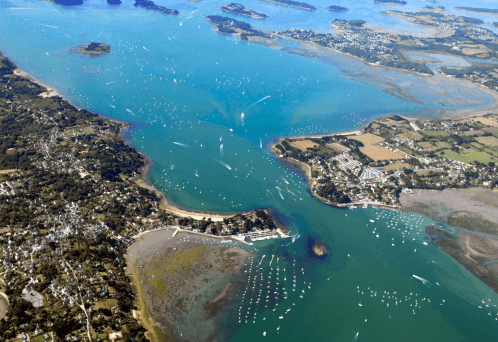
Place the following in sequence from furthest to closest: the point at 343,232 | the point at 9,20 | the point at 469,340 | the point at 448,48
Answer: the point at 448,48, the point at 9,20, the point at 343,232, the point at 469,340

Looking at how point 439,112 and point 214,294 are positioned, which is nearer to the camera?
point 214,294

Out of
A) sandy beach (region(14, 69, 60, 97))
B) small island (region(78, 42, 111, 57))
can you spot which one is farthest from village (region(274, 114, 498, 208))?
small island (region(78, 42, 111, 57))

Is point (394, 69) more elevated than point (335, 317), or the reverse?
point (394, 69)

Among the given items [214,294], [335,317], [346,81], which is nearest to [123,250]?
[214,294]

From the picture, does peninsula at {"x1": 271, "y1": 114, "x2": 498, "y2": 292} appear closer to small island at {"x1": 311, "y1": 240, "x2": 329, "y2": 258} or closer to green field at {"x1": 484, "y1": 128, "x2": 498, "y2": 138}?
green field at {"x1": 484, "y1": 128, "x2": 498, "y2": 138}

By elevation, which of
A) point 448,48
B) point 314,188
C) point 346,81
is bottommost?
point 314,188

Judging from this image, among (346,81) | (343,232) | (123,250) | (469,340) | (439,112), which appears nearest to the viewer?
(469,340)

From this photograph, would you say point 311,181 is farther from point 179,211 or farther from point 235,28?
point 235,28

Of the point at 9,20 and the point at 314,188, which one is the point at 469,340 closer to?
the point at 314,188
